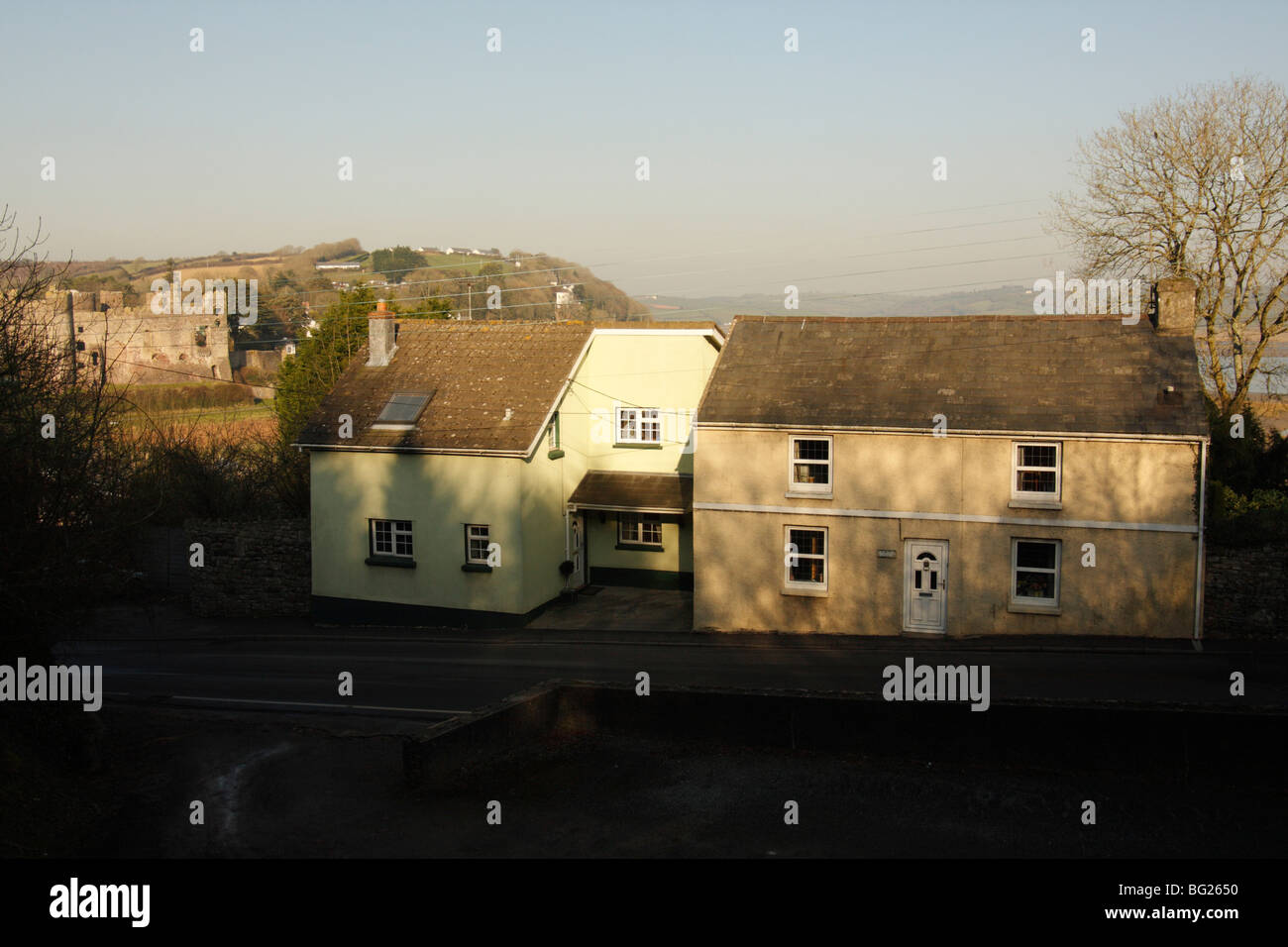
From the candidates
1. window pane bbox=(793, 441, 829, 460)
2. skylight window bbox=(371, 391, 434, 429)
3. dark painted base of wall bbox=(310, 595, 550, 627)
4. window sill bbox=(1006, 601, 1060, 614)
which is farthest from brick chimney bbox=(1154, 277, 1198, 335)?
skylight window bbox=(371, 391, 434, 429)

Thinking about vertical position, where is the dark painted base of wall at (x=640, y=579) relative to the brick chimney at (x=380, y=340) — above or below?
below

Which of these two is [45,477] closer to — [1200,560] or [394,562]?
[394,562]

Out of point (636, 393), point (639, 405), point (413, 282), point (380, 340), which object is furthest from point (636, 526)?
point (413, 282)

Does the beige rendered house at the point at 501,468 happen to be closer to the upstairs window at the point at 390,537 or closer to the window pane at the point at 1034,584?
the upstairs window at the point at 390,537

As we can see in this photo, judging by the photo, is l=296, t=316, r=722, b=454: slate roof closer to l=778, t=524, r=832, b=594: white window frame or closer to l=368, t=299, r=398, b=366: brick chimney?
l=368, t=299, r=398, b=366: brick chimney

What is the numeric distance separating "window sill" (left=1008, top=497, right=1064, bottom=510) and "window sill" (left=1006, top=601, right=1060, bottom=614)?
2224mm

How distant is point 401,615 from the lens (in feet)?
94.9

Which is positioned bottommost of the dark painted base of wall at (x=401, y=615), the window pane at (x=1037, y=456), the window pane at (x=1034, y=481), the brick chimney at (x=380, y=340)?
the dark painted base of wall at (x=401, y=615)

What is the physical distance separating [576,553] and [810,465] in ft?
27.7

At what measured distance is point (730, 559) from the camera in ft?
86.1

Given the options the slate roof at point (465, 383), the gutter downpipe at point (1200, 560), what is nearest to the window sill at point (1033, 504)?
the gutter downpipe at point (1200, 560)

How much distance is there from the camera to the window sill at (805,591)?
999 inches

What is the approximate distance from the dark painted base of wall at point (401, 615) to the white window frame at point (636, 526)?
11.4 ft
